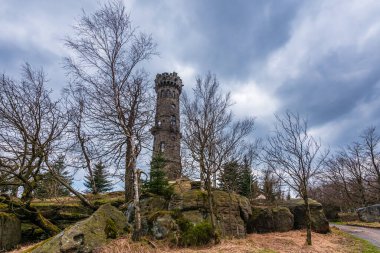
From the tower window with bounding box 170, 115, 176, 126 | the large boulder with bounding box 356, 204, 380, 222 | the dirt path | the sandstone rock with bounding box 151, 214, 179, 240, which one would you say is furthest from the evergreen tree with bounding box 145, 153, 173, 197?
the tower window with bounding box 170, 115, 176, 126

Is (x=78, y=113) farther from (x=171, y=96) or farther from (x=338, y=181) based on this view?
(x=338, y=181)

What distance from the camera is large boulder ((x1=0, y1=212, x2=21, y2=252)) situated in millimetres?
10376

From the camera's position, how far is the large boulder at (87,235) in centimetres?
682

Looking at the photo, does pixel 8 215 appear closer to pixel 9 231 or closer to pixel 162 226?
pixel 9 231

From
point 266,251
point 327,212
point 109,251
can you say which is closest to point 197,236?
point 266,251

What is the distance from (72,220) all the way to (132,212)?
5.37m

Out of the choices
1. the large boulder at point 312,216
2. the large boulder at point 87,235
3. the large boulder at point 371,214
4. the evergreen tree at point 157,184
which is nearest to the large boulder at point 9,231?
the large boulder at point 87,235

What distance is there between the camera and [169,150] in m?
33.8

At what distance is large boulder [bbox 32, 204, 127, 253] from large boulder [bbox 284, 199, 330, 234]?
13725 mm

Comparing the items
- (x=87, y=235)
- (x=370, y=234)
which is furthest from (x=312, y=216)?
(x=87, y=235)

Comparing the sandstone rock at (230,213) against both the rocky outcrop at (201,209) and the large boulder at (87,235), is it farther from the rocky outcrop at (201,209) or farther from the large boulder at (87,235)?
the large boulder at (87,235)

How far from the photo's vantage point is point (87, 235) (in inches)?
289

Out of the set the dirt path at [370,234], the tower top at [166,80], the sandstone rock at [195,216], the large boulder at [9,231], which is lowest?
the dirt path at [370,234]

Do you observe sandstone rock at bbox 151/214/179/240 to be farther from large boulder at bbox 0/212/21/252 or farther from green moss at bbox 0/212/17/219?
green moss at bbox 0/212/17/219
